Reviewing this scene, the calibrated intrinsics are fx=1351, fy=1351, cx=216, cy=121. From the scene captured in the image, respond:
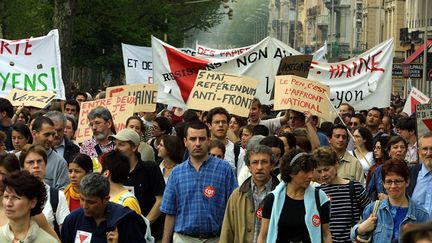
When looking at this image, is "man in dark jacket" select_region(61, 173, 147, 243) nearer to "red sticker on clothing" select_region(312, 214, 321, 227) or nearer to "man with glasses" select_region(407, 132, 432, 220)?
"red sticker on clothing" select_region(312, 214, 321, 227)

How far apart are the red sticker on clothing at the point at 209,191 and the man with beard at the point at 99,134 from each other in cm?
224

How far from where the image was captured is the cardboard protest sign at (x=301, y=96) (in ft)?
49.6

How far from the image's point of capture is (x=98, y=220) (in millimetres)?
7938

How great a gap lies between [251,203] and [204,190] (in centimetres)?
59

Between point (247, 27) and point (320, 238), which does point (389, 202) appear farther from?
point (247, 27)

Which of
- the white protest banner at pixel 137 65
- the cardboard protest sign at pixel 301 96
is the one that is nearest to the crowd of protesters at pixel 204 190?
the cardboard protest sign at pixel 301 96

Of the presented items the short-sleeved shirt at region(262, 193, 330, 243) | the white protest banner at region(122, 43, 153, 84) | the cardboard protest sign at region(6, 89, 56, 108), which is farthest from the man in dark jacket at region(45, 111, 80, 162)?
the white protest banner at region(122, 43, 153, 84)

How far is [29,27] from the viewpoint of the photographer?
50500mm

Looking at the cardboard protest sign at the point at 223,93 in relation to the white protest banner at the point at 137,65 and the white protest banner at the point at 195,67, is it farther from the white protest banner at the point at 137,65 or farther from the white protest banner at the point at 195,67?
the white protest banner at the point at 137,65

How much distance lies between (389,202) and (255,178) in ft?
3.05

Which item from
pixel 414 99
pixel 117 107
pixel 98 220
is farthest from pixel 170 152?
pixel 414 99

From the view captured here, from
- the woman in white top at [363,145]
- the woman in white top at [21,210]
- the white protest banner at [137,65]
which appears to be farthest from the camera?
the white protest banner at [137,65]

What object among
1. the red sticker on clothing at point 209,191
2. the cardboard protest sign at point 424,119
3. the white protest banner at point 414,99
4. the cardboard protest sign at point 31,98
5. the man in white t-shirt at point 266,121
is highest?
the white protest banner at point 414,99

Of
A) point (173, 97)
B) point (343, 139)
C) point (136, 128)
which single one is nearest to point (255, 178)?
point (343, 139)
